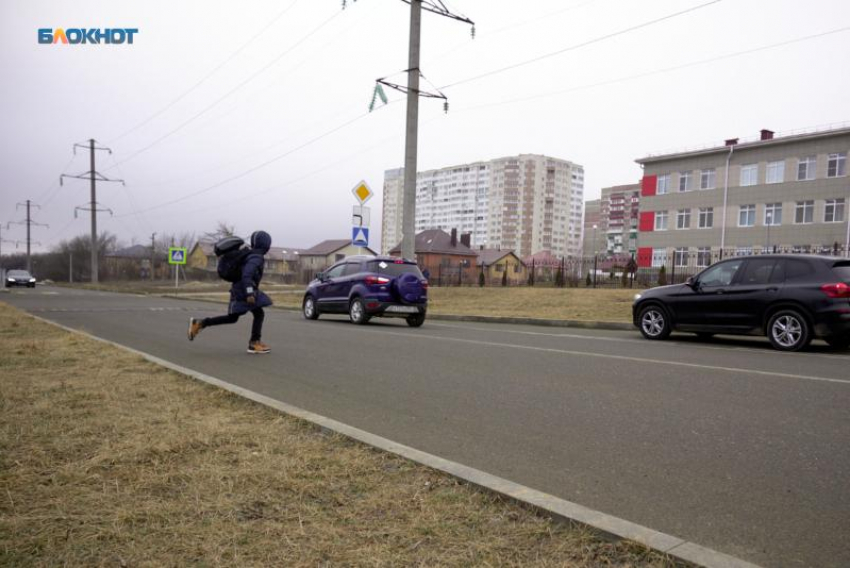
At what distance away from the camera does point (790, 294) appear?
9781 mm

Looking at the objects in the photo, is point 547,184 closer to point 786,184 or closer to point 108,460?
point 786,184

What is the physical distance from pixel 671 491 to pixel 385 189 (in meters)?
139

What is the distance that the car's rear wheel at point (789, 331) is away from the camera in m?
9.53

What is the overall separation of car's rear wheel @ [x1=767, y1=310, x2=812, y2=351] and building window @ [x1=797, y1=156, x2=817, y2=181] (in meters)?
37.8

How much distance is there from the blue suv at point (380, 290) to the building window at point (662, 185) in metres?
40.1

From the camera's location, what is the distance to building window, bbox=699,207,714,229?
46.4 m

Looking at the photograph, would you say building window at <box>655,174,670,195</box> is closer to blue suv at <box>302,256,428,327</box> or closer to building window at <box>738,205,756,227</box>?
building window at <box>738,205,756,227</box>

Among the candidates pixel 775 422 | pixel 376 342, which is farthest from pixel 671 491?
pixel 376 342

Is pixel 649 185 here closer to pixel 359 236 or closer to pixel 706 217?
pixel 706 217

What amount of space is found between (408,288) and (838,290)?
28.3 ft

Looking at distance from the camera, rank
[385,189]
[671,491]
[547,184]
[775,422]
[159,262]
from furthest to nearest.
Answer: [385,189], [547,184], [159,262], [775,422], [671,491]

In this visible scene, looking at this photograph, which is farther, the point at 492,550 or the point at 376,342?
the point at 376,342

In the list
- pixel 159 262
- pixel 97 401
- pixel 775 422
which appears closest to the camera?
pixel 775 422

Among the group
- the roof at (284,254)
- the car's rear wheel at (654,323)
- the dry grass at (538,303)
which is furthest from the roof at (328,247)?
the car's rear wheel at (654,323)
